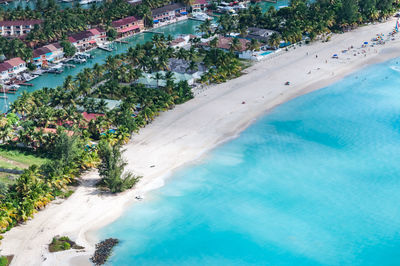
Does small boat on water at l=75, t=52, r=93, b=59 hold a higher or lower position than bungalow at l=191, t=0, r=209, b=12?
lower

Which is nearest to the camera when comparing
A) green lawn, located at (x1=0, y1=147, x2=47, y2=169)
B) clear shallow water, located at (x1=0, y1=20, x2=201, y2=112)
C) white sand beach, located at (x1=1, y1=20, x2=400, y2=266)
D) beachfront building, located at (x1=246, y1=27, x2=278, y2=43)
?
white sand beach, located at (x1=1, y1=20, x2=400, y2=266)

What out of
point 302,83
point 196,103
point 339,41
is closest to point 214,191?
point 196,103

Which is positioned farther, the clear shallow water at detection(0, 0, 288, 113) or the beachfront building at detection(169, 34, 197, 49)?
the beachfront building at detection(169, 34, 197, 49)

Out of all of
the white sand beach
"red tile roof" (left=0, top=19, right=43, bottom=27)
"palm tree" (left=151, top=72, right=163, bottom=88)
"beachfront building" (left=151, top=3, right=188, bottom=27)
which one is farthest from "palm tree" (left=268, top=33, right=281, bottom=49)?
"red tile roof" (left=0, top=19, right=43, bottom=27)

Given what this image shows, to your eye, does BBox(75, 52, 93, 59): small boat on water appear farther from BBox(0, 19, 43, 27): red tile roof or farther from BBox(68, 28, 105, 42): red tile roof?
BBox(0, 19, 43, 27): red tile roof

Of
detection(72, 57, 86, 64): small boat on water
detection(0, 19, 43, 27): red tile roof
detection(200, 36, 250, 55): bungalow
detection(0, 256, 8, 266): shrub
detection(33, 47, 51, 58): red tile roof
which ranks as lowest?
detection(0, 256, 8, 266): shrub

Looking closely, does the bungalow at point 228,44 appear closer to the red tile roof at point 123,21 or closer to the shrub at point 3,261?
the red tile roof at point 123,21

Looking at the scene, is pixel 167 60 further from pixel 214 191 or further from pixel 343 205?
pixel 343 205
